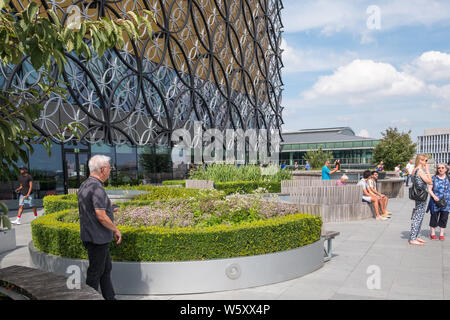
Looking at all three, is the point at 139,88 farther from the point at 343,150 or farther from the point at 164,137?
the point at 343,150

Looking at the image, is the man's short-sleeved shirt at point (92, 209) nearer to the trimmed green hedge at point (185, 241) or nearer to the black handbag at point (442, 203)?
the trimmed green hedge at point (185, 241)

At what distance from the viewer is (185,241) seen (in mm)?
5355

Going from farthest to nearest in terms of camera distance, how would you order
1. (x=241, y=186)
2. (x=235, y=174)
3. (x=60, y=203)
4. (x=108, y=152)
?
(x=108, y=152) < (x=235, y=174) < (x=241, y=186) < (x=60, y=203)

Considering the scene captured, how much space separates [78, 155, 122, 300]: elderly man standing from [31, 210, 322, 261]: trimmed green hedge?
0.95m

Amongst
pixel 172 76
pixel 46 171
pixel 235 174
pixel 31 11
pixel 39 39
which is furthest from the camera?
pixel 172 76

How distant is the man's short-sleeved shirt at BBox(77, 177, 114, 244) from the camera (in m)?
4.21

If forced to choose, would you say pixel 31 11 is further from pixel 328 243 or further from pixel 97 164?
pixel 328 243

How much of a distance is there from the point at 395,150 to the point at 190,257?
3647 centimetres

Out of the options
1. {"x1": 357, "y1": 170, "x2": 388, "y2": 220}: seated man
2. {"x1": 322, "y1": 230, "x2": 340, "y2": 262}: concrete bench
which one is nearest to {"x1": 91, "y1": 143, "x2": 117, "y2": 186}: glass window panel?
{"x1": 357, "y1": 170, "x2": 388, "y2": 220}: seated man

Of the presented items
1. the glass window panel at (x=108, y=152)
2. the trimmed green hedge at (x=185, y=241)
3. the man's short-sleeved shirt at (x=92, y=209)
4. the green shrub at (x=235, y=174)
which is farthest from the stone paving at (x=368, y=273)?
the glass window panel at (x=108, y=152)

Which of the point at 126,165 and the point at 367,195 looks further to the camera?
the point at 126,165

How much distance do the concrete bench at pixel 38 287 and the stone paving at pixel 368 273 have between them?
149cm

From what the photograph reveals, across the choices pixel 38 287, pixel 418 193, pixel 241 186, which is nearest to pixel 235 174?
pixel 241 186

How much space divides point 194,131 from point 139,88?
7998mm
